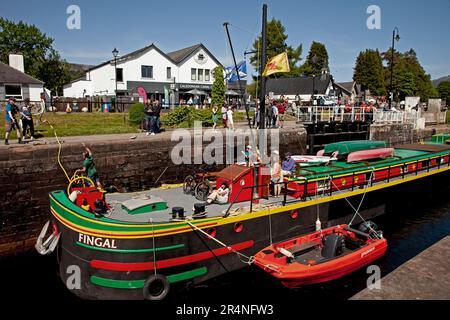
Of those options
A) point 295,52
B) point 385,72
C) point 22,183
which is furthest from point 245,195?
point 385,72

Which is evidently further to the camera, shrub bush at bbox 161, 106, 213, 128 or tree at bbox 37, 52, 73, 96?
tree at bbox 37, 52, 73, 96

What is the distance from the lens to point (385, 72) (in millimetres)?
87188

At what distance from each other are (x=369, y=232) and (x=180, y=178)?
337 inches

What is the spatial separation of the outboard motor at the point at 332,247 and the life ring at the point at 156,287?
467 centimetres

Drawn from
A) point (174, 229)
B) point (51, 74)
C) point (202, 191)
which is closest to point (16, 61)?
point (51, 74)

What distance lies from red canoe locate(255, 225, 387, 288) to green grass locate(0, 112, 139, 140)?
A: 12.2 metres

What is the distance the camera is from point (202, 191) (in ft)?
38.2

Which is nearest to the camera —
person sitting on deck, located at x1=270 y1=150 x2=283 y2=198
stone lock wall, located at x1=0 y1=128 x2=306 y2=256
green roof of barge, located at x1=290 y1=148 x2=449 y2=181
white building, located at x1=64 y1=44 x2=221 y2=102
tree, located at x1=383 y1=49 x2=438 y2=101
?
person sitting on deck, located at x1=270 y1=150 x2=283 y2=198

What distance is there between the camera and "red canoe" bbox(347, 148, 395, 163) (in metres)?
15.9

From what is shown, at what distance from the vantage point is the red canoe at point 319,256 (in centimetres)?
962

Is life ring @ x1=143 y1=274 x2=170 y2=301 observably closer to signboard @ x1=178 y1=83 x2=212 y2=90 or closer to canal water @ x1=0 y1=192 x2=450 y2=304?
canal water @ x1=0 y1=192 x2=450 y2=304

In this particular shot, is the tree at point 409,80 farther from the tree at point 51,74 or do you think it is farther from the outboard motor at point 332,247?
the outboard motor at point 332,247

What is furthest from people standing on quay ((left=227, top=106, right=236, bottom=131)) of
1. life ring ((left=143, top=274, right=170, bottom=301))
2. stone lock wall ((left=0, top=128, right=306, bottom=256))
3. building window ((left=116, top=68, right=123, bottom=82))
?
building window ((left=116, top=68, right=123, bottom=82))
